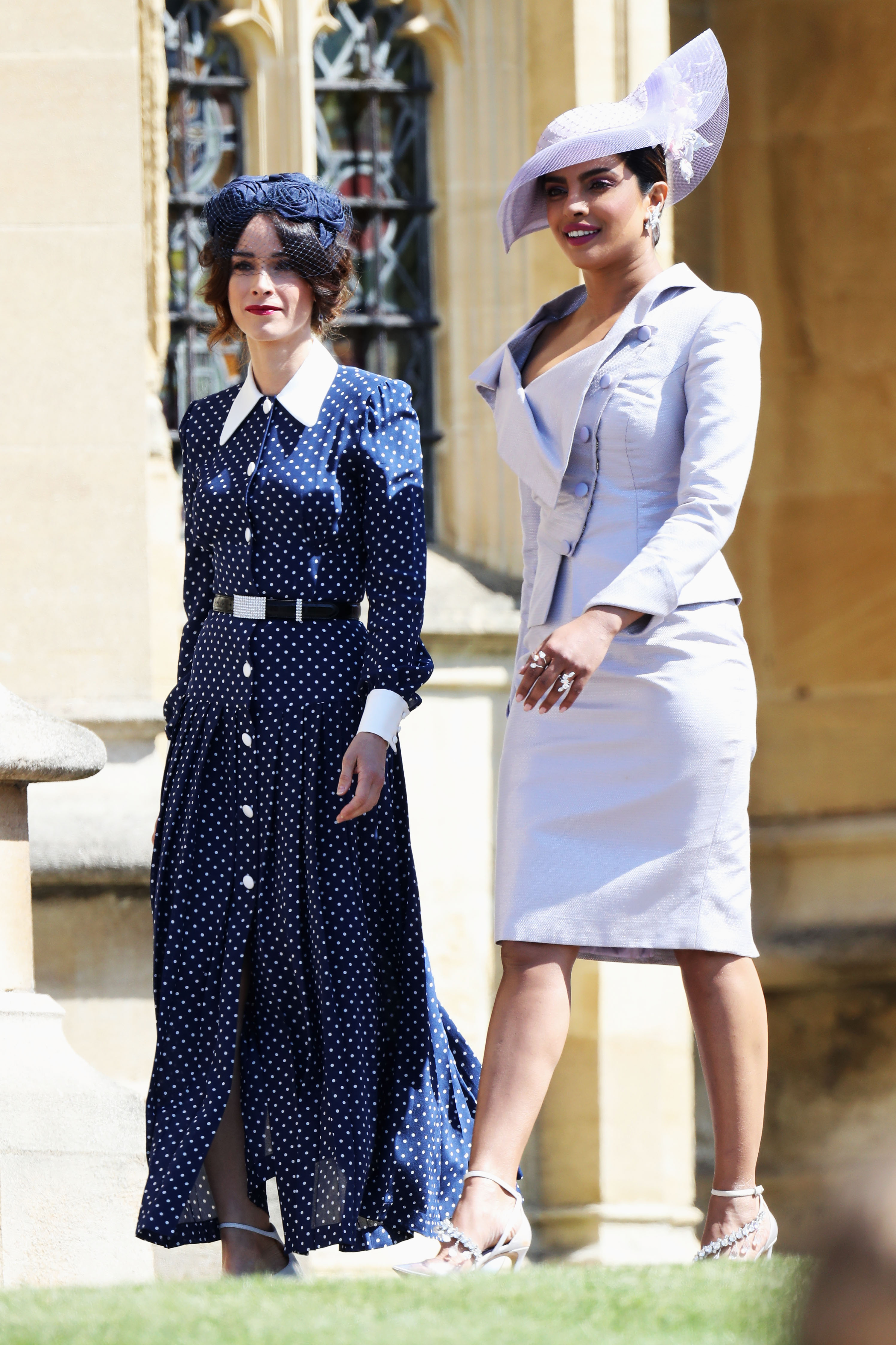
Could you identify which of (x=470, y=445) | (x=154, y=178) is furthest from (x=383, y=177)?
(x=154, y=178)

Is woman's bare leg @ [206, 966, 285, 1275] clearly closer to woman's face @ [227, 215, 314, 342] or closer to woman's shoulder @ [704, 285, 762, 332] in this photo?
woman's face @ [227, 215, 314, 342]

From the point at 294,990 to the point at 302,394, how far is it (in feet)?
3.15

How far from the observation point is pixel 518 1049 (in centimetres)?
293

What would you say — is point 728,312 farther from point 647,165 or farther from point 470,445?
point 470,445

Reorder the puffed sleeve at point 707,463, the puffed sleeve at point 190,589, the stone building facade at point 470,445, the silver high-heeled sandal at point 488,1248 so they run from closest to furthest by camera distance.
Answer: the silver high-heeled sandal at point 488,1248 → the puffed sleeve at point 707,463 → the puffed sleeve at point 190,589 → the stone building facade at point 470,445

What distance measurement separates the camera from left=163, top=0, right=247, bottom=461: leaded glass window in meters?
5.91

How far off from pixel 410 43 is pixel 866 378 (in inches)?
79.3

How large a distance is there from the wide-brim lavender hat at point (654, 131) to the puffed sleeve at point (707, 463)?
0.28 meters

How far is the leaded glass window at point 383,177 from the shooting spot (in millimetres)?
6066

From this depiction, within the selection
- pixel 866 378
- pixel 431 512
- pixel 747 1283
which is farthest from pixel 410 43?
pixel 747 1283

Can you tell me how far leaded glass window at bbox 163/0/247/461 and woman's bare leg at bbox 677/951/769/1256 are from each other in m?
3.40

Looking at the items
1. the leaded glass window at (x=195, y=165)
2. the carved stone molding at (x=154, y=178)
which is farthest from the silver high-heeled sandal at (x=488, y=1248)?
the leaded glass window at (x=195, y=165)

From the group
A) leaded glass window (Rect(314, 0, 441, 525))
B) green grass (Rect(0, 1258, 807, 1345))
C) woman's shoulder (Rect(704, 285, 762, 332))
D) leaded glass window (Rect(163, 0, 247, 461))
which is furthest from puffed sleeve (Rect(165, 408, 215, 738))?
leaded glass window (Rect(314, 0, 441, 525))

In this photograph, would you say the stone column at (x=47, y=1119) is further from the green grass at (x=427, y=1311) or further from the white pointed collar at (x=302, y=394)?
the green grass at (x=427, y=1311)
